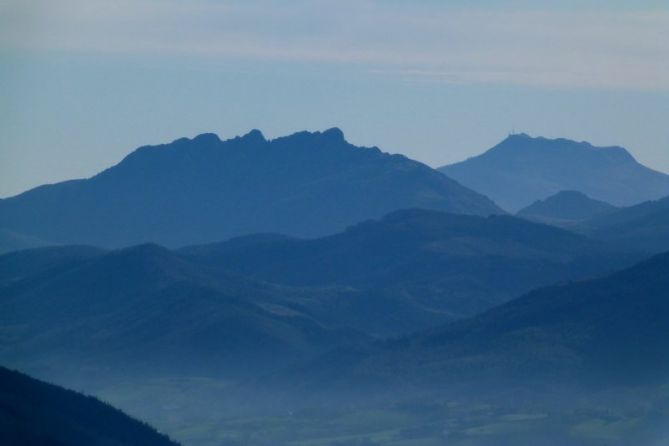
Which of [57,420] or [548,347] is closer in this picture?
[57,420]

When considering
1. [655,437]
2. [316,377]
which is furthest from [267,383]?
[655,437]

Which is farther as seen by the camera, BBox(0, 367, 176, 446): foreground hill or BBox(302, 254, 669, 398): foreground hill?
BBox(302, 254, 669, 398): foreground hill

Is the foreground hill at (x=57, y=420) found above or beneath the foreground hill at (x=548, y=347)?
A: beneath

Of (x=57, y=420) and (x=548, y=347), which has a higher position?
(x=548, y=347)

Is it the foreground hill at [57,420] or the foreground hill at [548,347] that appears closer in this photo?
the foreground hill at [57,420]

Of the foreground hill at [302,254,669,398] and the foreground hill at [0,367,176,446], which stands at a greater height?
the foreground hill at [302,254,669,398]
